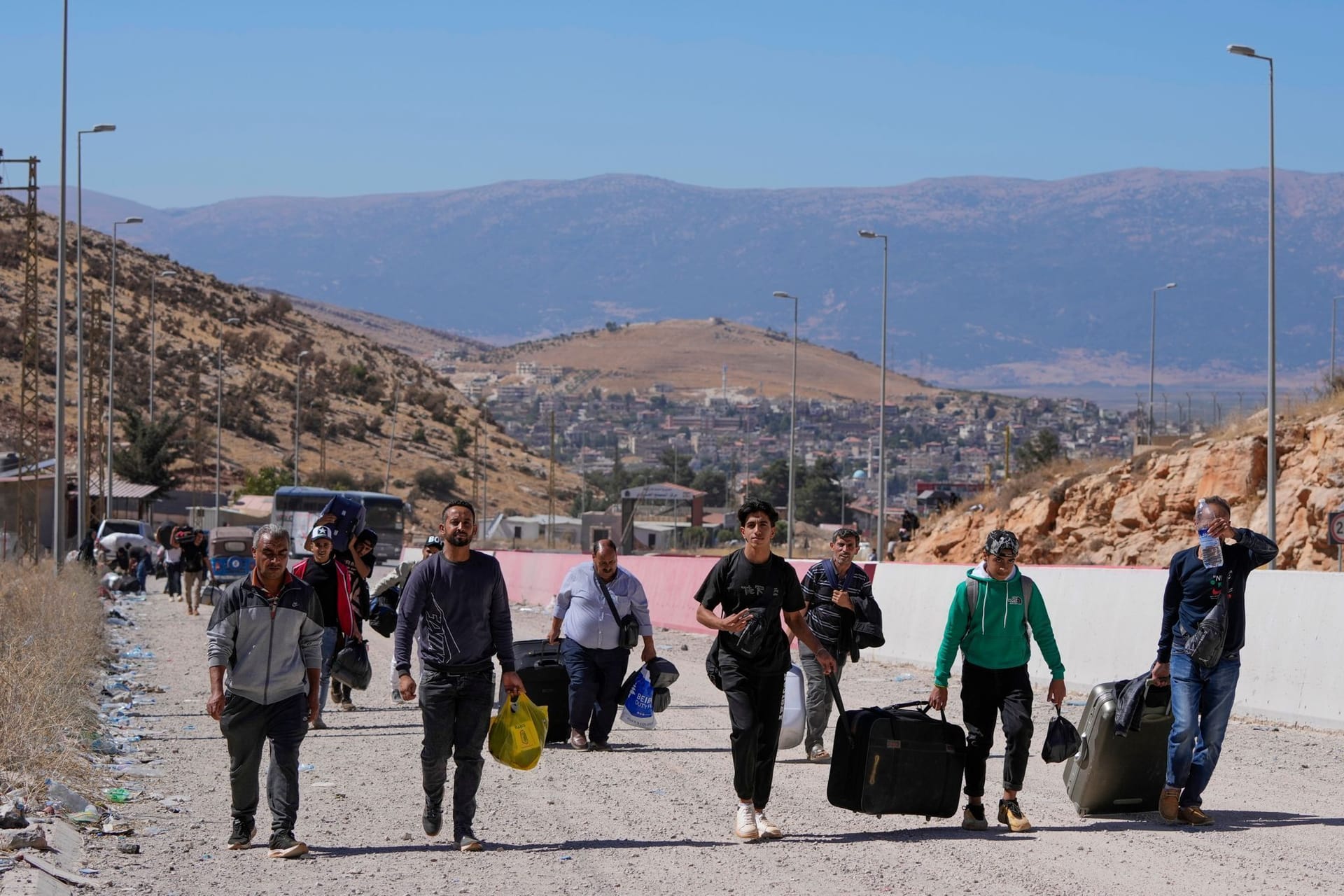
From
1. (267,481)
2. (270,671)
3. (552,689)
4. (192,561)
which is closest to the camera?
(270,671)

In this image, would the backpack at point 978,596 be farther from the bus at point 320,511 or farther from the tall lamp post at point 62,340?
the bus at point 320,511

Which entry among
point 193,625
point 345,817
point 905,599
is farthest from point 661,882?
point 193,625

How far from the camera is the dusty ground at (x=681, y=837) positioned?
8.19 metres

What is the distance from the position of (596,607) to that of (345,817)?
3.43m

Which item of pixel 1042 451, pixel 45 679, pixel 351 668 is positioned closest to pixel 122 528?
pixel 45 679

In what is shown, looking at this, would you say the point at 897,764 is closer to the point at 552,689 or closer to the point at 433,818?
the point at 433,818

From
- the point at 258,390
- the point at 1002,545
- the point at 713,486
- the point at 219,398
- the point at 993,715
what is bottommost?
the point at 993,715

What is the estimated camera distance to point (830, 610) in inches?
486

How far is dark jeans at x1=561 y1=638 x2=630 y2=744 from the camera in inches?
519

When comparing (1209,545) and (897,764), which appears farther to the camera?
(897,764)

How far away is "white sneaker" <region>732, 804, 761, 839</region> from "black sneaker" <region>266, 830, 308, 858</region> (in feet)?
7.54

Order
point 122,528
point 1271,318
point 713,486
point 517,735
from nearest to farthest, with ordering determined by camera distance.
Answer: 1. point 517,735
2. point 1271,318
3. point 122,528
4. point 713,486

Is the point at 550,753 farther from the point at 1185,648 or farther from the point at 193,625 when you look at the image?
the point at 193,625

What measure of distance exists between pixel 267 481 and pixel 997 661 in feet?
263
